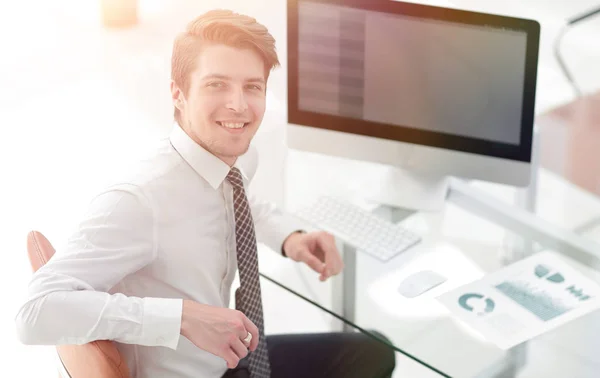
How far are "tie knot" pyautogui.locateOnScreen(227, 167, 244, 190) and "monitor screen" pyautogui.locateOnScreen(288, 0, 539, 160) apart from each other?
46 centimetres

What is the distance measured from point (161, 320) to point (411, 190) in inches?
30.3

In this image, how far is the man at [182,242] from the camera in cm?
108

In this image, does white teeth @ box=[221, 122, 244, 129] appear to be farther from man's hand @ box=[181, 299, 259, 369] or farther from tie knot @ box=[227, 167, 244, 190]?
man's hand @ box=[181, 299, 259, 369]

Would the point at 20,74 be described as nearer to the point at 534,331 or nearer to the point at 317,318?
the point at 317,318

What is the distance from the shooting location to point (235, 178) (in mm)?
1255

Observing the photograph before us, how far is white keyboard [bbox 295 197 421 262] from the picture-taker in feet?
5.30

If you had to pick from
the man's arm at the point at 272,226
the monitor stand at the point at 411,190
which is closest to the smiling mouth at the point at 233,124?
the man's arm at the point at 272,226

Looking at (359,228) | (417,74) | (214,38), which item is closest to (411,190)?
(359,228)

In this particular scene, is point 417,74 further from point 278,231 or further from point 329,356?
point 329,356

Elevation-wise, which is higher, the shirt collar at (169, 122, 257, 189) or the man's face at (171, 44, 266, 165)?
the man's face at (171, 44, 266, 165)

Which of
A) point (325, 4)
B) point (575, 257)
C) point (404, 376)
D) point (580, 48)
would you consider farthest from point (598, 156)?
point (580, 48)

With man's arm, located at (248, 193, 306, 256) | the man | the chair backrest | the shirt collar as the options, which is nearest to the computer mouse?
man's arm, located at (248, 193, 306, 256)

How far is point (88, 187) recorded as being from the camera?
86.5 inches

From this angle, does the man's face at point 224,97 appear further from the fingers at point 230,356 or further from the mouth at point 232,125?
the fingers at point 230,356
